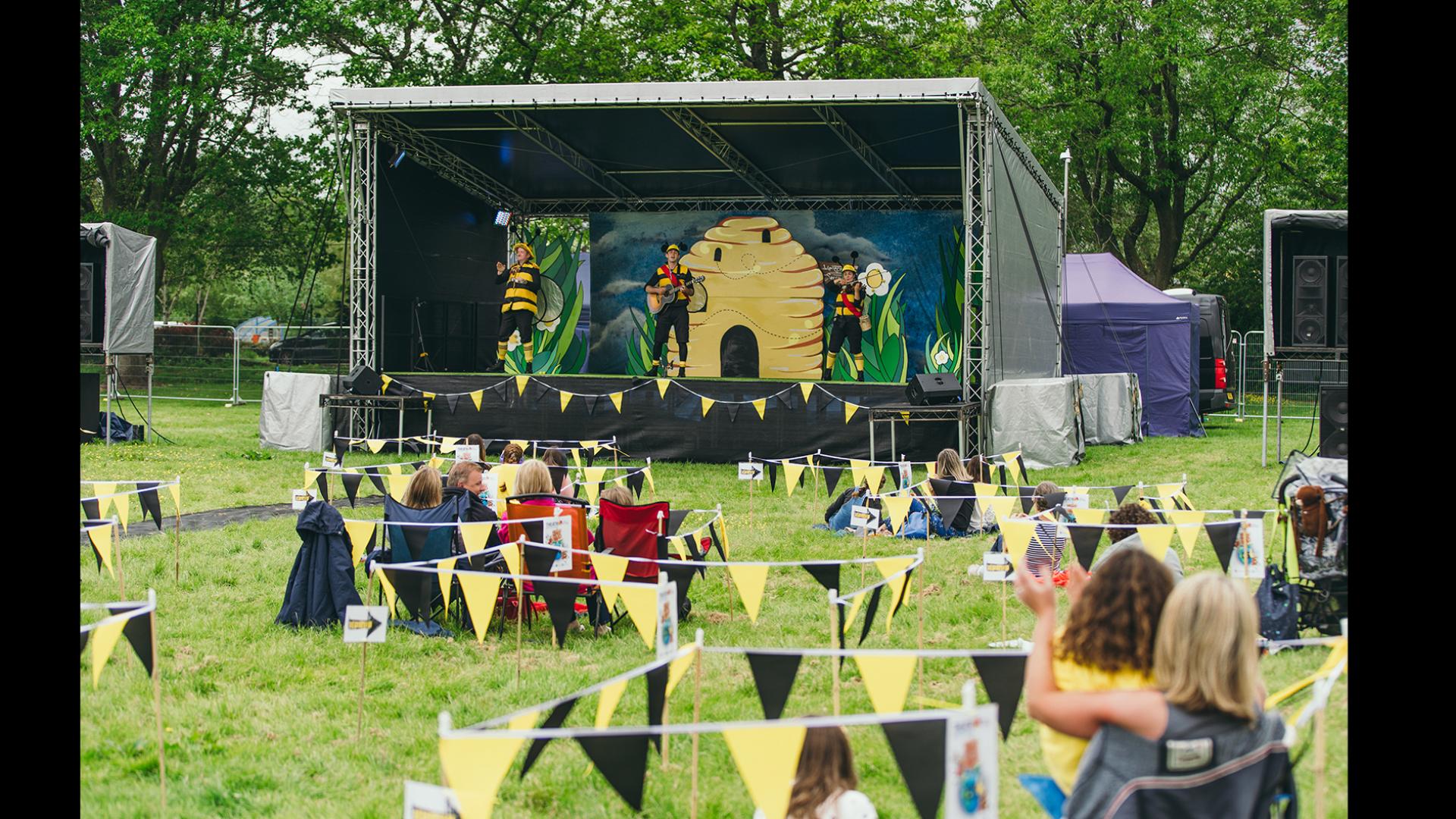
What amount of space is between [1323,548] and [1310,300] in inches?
331

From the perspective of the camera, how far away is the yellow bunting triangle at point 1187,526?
6.33m

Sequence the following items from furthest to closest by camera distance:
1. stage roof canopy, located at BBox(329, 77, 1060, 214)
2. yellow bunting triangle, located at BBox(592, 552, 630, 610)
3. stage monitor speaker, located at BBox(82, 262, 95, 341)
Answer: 1. stage monitor speaker, located at BBox(82, 262, 95, 341)
2. stage roof canopy, located at BBox(329, 77, 1060, 214)
3. yellow bunting triangle, located at BBox(592, 552, 630, 610)

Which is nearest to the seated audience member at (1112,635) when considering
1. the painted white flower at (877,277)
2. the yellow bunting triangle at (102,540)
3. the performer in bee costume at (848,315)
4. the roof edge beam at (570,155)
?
the yellow bunting triangle at (102,540)

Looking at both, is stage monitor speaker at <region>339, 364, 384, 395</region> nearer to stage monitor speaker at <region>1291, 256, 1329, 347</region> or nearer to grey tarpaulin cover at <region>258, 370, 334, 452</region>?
grey tarpaulin cover at <region>258, 370, 334, 452</region>

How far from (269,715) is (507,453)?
494cm

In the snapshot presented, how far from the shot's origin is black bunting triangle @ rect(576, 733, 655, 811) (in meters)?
3.12

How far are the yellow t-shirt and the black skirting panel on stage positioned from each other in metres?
11.8

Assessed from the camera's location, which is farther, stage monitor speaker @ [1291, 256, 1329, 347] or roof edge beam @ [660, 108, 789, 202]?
roof edge beam @ [660, 108, 789, 202]

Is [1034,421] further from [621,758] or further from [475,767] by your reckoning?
[475,767]

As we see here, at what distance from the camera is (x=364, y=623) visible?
16.0 ft

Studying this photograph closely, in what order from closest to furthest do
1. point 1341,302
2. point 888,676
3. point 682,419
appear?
point 888,676
point 1341,302
point 682,419

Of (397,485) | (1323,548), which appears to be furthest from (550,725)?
(397,485)

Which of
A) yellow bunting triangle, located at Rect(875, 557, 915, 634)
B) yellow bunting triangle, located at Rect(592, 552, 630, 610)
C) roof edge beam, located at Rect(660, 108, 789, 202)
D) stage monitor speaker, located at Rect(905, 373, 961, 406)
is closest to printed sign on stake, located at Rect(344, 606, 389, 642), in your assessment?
yellow bunting triangle, located at Rect(592, 552, 630, 610)
